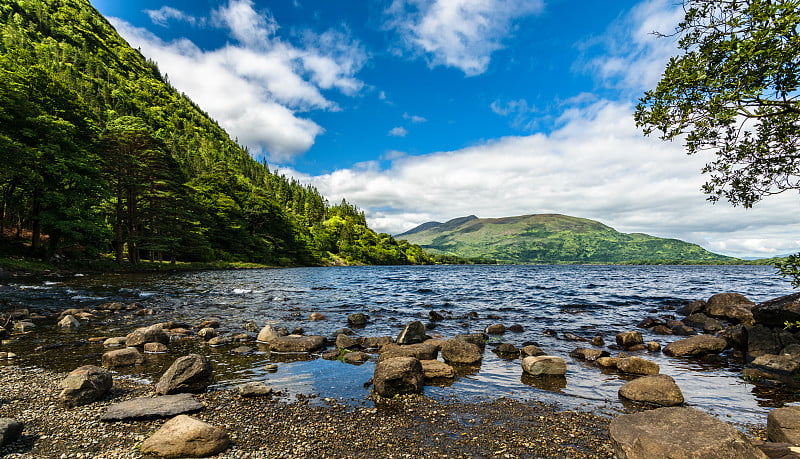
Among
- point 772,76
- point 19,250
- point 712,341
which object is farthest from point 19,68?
point 712,341

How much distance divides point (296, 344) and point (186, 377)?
4.86 meters

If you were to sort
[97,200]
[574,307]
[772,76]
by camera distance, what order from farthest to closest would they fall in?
[97,200]
[574,307]
[772,76]

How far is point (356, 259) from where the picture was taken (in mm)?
168000

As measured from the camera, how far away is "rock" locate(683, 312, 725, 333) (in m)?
18.4

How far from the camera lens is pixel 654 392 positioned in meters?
8.58

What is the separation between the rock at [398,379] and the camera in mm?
8625

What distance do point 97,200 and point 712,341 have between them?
190 feet

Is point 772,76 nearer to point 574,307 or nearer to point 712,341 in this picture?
point 712,341

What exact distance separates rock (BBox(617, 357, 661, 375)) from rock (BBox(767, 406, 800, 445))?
4479mm

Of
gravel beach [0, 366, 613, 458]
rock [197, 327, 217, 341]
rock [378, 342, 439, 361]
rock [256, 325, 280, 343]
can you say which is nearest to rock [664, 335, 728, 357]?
gravel beach [0, 366, 613, 458]

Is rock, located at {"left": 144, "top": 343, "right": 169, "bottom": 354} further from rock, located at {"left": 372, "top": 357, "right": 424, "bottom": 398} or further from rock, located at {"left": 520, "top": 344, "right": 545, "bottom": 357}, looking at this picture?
rock, located at {"left": 520, "top": 344, "right": 545, "bottom": 357}

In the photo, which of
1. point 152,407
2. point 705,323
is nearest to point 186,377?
point 152,407

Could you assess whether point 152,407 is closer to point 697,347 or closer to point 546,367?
point 546,367

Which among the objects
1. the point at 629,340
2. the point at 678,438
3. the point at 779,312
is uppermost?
the point at 779,312
